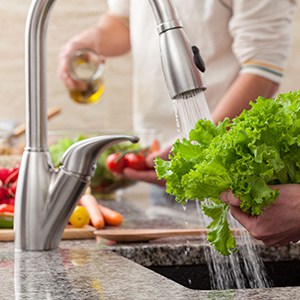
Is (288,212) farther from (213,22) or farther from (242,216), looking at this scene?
(213,22)

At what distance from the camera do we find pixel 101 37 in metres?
3.67

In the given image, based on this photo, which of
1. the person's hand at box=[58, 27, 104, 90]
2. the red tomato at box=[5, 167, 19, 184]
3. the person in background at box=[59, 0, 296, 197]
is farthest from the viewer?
the person's hand at box=[58, 27, 104, 90]

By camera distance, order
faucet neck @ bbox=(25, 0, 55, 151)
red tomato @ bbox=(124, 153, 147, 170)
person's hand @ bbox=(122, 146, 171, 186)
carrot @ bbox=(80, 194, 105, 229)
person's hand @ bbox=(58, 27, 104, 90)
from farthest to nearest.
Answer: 1. person's hand @ bbox=(58, 27, 104, 90)
2. red tomato @ bbox=(124, 153, 147, 170)
3. person's hand @ bbox=(122, 146, 171, 186)
4. carrot @ bbox=(80, 194, 105, 229)
5. faucet neck @ bbox=(25, 0, 55, 151)

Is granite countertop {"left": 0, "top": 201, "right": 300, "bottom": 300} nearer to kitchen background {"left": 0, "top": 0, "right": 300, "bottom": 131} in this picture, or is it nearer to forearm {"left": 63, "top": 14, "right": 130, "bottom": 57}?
forearm {"left": 63, "top": 14, "right": 130, "bottom": 57}

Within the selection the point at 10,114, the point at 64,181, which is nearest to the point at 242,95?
the point at 64,181

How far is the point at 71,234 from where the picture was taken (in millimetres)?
1994

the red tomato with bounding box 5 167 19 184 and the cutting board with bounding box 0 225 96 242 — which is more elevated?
the red tomato with bounding box 5 167 19 184

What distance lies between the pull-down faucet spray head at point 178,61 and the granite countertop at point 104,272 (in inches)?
11.9

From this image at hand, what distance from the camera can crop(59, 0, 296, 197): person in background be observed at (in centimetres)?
299

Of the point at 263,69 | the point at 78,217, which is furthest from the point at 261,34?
the point at 78,217

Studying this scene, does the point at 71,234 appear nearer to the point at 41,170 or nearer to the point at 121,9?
the point at 41,170

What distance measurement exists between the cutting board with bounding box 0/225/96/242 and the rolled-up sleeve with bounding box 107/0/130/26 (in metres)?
1.89

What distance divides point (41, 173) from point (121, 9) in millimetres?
2086

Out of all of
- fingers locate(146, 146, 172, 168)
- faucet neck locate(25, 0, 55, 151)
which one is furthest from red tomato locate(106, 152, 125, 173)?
faucet neck locate(25, 0, 55, 151)
